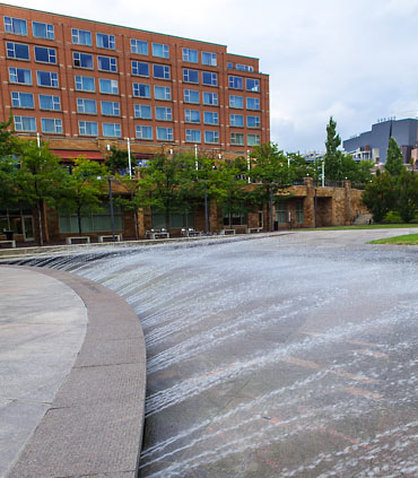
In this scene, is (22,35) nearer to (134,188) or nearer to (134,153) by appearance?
(134,153)

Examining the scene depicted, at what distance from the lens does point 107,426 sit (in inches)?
93.3

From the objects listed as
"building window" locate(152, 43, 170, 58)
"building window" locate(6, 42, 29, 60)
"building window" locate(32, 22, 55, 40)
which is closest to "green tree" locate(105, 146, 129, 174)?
"building window" locate(6, 42, 29, 60)

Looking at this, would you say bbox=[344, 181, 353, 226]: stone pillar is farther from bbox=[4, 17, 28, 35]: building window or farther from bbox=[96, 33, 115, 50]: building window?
bbox=[4, 17, 28, 35]: building window

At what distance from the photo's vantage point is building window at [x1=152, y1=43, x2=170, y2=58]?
48188 mm

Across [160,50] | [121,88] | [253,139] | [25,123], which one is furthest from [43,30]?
[253,139]

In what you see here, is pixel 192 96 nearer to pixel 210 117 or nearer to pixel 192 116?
pixel 192 116

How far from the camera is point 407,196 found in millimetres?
41438

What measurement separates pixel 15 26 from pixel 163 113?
63.5ft

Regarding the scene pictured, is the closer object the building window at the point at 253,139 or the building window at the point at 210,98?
the building window at the point at 210,98

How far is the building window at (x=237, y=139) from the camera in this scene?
5378cm

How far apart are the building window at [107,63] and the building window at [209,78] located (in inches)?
501

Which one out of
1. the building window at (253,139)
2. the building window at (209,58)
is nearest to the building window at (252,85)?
the building window at (209,58)

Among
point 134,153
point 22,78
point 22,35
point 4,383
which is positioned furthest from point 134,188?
point 4,383

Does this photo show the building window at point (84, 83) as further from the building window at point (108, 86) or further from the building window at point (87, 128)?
the building window at point (87, 128)
